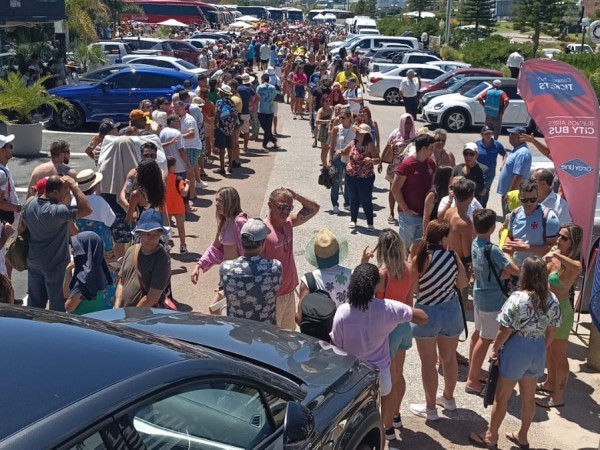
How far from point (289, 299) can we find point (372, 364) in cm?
147

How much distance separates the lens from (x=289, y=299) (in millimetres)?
6562

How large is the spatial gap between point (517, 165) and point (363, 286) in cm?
549

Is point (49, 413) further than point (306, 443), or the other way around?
point (306, 443)

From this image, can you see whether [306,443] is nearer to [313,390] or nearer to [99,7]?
[313,390]

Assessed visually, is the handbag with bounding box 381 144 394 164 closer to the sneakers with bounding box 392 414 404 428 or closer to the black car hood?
the sneakers with bounding box 392 414 404 428

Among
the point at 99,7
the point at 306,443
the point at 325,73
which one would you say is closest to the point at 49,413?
the point at 306,443

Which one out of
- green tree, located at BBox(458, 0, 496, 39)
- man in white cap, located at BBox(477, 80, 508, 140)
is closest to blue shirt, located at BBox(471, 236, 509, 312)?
man in white cap, located at BBox(477, 80, 508, 140)

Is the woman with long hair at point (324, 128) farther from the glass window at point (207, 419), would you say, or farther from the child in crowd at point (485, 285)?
the glass window at point (207, 419)

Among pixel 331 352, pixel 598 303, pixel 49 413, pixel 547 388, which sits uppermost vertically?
pixel 49 413

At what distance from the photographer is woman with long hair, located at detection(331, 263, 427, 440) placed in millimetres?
5172

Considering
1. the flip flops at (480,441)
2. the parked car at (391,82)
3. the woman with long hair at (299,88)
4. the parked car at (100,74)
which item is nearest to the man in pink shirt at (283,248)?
the flip flops at (480,441)

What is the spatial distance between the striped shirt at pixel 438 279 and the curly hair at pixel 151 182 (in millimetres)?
2817

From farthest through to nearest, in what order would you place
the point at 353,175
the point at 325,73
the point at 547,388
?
the point at 325,73
the point at 353,175
the point at 547,388

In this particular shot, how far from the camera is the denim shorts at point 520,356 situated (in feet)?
18.4
